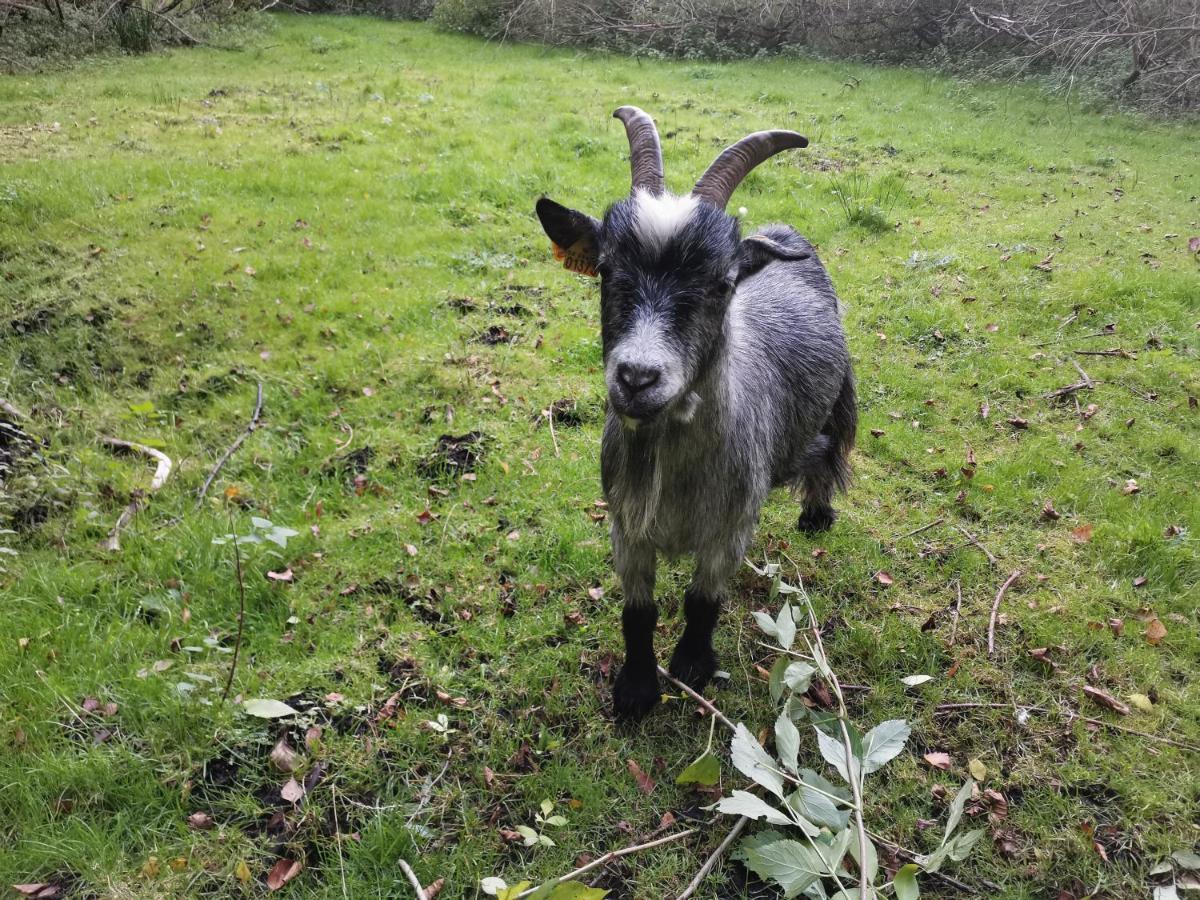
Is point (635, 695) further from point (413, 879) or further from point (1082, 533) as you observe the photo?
point (1082, 533)

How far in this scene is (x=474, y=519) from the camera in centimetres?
406

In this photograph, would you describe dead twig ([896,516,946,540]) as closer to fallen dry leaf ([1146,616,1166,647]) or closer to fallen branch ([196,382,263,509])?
fallen dry leaf ([1146,616,1166,647])

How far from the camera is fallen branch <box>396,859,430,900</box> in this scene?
2311 millimetres

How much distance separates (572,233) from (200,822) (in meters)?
2.59

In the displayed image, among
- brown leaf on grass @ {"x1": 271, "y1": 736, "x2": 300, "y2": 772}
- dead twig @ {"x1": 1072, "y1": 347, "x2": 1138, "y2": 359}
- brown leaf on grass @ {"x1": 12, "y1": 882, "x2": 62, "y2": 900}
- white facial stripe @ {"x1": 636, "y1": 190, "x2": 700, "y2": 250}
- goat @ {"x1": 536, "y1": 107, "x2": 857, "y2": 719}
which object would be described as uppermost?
white facial stripe @ {"x1": 636, "y1": 190, "x2": 700, "y2": 250}

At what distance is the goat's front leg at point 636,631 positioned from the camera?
2887 millimetres

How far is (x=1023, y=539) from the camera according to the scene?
155 inches

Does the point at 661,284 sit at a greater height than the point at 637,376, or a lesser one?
greater

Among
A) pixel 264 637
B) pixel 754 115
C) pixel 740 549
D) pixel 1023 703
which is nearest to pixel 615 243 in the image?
pixel 740 549

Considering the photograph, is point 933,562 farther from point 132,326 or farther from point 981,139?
point 981,139

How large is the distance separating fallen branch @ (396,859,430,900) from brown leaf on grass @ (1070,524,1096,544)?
3.77 meters

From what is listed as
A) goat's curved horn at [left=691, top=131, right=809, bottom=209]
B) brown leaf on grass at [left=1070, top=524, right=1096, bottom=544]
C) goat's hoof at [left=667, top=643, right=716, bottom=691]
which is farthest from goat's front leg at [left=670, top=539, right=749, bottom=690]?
brown leaf on grass at [left=1070, top=524, right=1096, bottom=544]

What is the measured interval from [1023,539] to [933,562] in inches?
23.4

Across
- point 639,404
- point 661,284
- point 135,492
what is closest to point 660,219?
point 661,284
